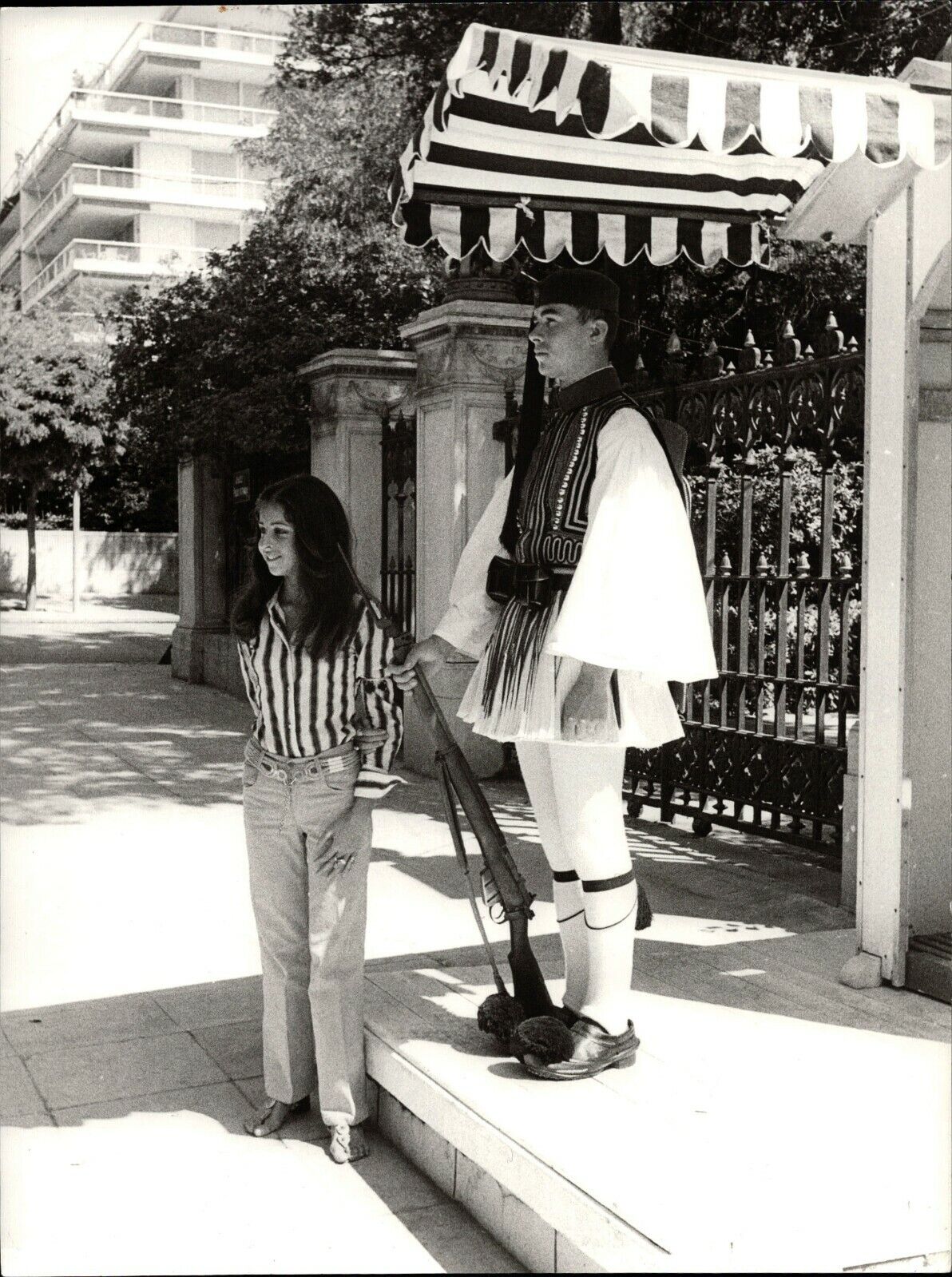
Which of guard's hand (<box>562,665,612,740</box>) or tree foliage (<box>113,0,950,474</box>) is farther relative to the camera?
tree foliage (<box>113,0,950,474</box>)

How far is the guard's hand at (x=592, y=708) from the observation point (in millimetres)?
3338

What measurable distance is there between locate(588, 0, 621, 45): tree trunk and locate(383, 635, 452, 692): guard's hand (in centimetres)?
856

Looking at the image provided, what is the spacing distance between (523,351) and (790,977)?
5.50 metres

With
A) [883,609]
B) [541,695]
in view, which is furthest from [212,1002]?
[883,609]

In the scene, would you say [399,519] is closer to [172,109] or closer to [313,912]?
[313,912]

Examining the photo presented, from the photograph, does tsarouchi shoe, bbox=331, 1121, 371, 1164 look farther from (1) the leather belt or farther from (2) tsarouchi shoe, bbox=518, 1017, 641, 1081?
(1) the leather belt

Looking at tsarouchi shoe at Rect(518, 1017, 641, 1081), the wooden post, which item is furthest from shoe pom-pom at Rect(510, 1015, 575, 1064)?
the wooden post

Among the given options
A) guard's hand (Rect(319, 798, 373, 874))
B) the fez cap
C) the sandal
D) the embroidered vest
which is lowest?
the sandal

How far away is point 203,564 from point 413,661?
12.0 metres

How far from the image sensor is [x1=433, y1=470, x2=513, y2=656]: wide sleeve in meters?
3.85

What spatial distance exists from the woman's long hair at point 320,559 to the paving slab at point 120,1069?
4.72 ft

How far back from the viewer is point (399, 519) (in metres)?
10.4

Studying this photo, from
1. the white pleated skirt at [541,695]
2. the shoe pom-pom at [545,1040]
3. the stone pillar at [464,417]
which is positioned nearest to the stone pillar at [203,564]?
the stone pillar at [464,417]

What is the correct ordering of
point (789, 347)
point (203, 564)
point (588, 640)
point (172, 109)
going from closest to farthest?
point (588, 640)
point (789, 347)
point (203, 564)
point (172, 109)
